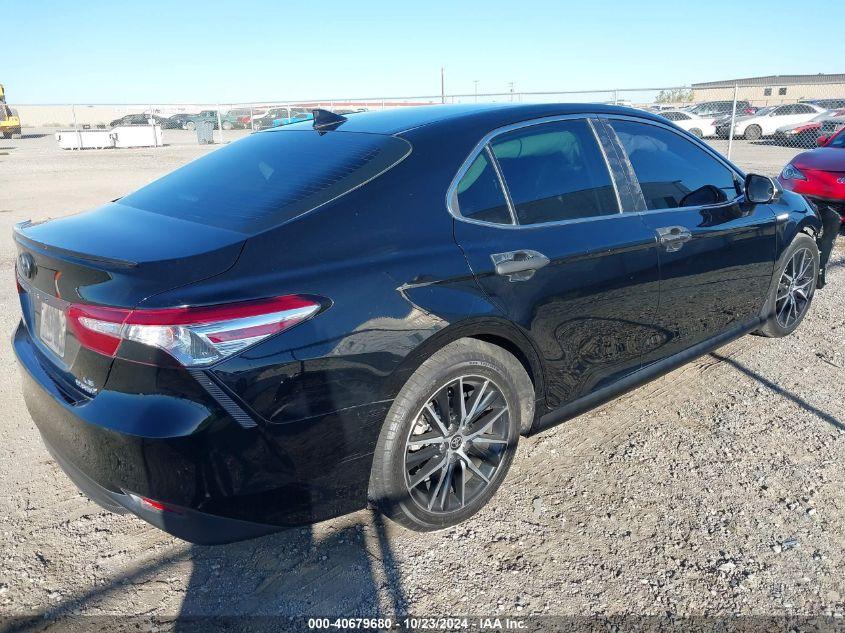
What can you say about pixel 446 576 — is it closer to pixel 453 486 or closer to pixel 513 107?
pixel 453 486

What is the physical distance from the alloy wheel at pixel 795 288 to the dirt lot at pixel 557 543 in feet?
3.26

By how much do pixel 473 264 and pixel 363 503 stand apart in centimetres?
103

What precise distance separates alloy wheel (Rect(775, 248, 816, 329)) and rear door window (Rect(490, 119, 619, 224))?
81.4 inches

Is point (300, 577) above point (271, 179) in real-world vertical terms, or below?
below

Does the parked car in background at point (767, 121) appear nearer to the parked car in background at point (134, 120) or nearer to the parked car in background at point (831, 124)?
the parked car in background at point (831, 124)

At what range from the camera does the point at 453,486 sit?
2.73 metres

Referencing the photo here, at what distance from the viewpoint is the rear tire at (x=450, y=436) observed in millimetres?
2438

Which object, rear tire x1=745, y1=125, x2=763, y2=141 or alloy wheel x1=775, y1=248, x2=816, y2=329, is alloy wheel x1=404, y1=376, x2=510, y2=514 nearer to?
alloy wheel x1=775, y1=248, x2=816, y2=329

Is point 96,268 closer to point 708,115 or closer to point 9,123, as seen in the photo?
point 708,115

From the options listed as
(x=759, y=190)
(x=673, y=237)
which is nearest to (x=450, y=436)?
(x=673, y=237)

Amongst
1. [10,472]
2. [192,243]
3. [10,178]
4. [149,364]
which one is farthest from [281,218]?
[10,178]

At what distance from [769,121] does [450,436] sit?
29026 mm

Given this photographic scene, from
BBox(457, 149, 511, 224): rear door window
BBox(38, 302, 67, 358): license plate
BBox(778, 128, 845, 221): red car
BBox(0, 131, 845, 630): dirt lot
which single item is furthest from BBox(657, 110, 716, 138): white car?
BBox(38, 302, 67, 358): license plate

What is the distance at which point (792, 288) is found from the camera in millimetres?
4637
